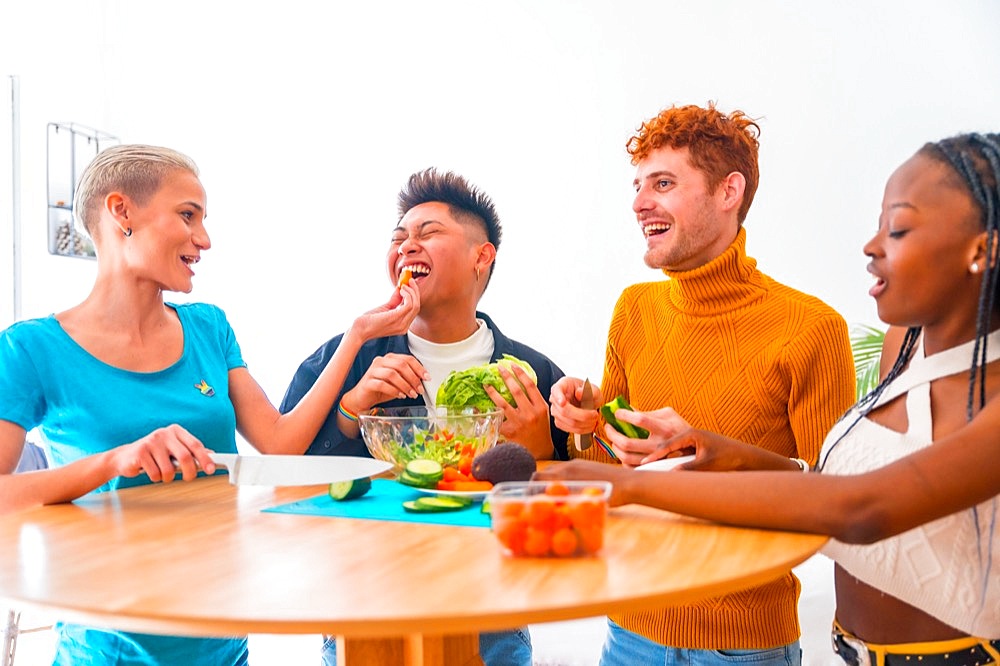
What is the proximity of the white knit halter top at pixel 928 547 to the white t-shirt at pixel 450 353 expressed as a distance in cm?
125

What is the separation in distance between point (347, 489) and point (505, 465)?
297 mm

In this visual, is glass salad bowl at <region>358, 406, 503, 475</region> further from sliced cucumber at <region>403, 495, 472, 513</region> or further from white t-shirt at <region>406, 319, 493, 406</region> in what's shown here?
white t-shirt at <region>406, 319, 493, 406</region>

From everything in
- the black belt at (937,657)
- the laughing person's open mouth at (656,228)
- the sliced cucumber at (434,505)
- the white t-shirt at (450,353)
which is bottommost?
the black belt at (937,657)

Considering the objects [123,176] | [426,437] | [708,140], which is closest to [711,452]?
[426,437]

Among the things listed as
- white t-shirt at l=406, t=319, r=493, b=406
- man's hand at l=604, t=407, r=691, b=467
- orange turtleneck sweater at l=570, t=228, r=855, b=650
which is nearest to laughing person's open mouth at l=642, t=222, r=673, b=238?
orange turtleneck sweater at l=570, t=228, r=855, b=650

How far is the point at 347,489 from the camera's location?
1708 millimetres

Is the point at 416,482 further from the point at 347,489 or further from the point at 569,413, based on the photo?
the point at 569,413

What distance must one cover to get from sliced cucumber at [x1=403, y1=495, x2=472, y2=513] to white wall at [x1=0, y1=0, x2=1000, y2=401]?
9.91ft

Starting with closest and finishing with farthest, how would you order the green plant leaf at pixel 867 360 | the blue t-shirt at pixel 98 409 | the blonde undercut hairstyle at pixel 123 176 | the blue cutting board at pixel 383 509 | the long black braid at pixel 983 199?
the long black braid at pixel 983 199 → the blue cutting board at pixel 383 509 → the blue t-shirt at pixel 98 409 → the blonde undercut hairstyle at pixel 123 176 → the green plant leaf at pixel 867 360

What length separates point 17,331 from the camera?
1.94 metres

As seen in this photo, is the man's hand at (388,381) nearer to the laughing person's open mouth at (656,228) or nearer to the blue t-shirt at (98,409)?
the blue t-shirt at (98,409)

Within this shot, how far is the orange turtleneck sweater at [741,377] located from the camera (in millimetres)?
2020

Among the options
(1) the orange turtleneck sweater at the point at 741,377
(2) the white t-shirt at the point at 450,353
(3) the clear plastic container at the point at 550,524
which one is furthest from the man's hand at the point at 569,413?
(3) the clear plastic container at the point at 550,524

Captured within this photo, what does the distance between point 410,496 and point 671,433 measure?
50cm
